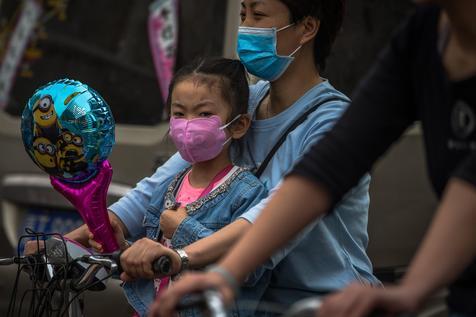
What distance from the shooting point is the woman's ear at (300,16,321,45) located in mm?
3592

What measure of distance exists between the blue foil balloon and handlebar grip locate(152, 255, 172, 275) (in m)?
0.51

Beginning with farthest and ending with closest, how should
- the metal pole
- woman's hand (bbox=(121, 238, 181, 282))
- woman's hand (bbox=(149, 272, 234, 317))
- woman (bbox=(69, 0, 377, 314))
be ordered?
the metal pole < woman (bbox=(69, 0, 377, 314)) < woman's hand (bbox=(121, 238, 181, 282)) < woman's hand (bbox=(149, 272, 234, 317))

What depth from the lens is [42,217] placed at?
19.6 feet

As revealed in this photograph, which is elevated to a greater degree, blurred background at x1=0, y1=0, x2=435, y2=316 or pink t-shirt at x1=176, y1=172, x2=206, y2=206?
pink t-shirt at x1=176, y1=172, x2=206, y2=206

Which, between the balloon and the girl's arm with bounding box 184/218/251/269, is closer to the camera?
the girl's arm with bounding box 184/218/251/269

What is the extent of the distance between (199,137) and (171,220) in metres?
0.26

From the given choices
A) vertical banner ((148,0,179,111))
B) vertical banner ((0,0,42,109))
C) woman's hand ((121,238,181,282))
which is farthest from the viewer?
vertical banner ((0,0,42,109))

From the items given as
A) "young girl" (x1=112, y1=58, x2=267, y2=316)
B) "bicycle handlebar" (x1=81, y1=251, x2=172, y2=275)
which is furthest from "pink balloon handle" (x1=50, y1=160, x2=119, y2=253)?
"bicycle handlebar" (x1=81, y1=251, x2=172, y2=275)

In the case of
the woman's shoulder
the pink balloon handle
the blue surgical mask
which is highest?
the blue surgical mask

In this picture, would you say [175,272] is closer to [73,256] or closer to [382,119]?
[73,256]

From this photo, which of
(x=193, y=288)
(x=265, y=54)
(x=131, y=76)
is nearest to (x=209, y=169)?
(x=265, y=54)

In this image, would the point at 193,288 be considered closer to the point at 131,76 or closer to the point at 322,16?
the point at 322,16

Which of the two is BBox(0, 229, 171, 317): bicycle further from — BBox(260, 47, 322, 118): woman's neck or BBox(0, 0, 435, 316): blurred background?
BBox(0, 0, 435, 316): blurred background

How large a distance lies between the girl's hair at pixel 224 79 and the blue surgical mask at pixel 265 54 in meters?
0.08
